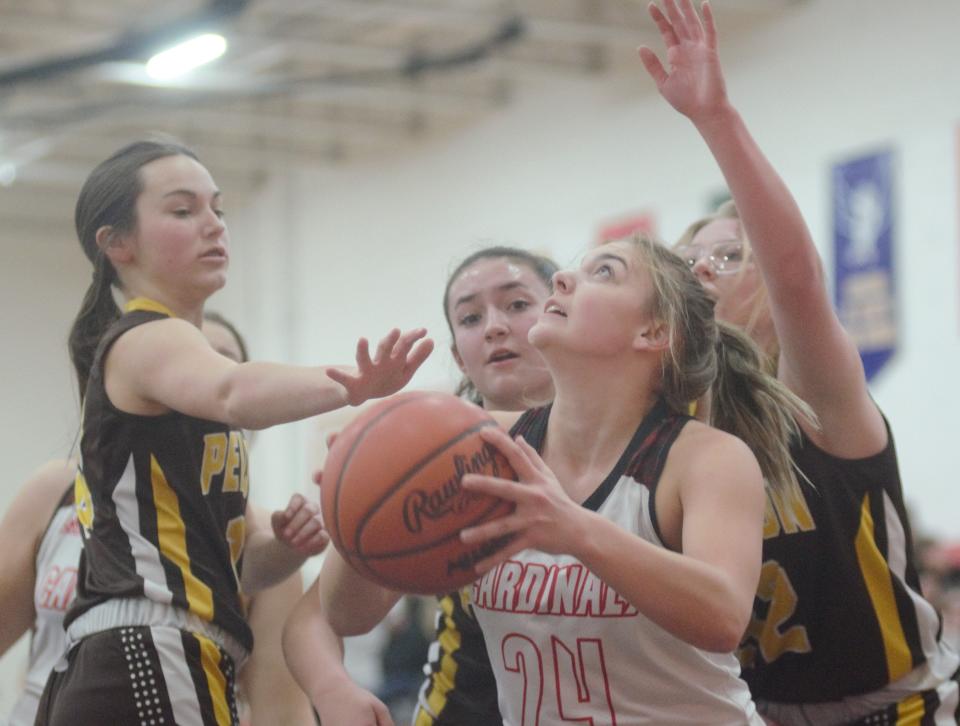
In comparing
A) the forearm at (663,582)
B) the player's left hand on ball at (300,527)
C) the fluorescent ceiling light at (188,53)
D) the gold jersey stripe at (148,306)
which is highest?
the fluorescent ceiling light at (188,53)

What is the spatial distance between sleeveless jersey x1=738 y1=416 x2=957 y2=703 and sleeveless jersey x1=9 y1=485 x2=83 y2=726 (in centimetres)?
186

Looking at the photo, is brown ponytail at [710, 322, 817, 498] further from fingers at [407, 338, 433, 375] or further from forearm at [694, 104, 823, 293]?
fingers at [407, 338, 433, 375]

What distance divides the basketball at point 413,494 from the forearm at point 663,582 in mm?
172

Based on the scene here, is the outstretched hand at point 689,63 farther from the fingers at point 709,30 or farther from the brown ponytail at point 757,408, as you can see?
the brown ponytail at point 757,408

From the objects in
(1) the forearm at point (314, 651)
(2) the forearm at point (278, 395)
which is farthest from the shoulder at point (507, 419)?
(1) the forearm at point (314, 651)

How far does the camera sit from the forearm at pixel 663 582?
2.21 meters

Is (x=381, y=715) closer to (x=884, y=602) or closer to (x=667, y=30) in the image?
(x=884, y=602)

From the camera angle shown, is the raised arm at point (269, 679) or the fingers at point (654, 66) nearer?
the fingers at point (654, 66)

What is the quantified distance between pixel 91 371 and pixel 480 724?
1.29 metres

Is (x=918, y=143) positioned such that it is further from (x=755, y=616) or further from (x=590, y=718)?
(x=590, y=718)

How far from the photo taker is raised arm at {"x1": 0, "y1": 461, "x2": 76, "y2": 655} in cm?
378

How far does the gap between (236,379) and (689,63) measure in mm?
1140

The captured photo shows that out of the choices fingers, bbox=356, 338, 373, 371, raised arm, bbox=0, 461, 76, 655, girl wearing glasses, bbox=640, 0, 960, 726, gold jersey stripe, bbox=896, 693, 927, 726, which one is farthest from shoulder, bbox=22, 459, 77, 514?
gold jersey stripe, bbox=896, 693, 927, 726

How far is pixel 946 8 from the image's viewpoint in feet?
29.0
